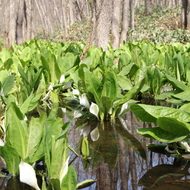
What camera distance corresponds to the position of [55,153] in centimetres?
108

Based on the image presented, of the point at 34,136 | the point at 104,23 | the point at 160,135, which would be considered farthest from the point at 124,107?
the point at 104,23

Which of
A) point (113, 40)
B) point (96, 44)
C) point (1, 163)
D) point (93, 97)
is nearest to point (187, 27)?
point (113, 40)

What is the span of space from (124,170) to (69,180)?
1.19 ft

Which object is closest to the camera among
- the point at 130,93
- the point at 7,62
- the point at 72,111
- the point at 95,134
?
the point at 95,134

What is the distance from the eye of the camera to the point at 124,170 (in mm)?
1282

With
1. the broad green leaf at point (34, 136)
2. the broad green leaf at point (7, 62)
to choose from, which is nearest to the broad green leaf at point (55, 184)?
the broad green leaf at point (34, 136)

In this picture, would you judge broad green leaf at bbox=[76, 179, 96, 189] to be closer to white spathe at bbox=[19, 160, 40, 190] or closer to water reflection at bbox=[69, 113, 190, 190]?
water reflection at bbox=[69, 113, 190, 190]

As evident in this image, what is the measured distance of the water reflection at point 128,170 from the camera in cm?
114

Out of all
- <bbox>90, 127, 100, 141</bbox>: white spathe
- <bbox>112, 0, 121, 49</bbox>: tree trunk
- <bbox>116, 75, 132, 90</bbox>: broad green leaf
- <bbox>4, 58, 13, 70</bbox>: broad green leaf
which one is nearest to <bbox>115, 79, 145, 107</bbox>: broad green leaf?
<bbox>90, 127, 100, 141</bbox>: white spathe

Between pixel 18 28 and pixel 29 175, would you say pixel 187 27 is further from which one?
pixel 29 175

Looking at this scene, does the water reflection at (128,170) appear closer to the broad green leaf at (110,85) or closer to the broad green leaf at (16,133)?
the broad green leaf at (16,133)

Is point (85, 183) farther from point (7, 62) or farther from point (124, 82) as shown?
point (7, 62)

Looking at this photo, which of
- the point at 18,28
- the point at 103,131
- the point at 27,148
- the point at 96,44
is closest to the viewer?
the point at 27,148

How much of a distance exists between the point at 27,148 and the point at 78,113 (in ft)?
3.35
